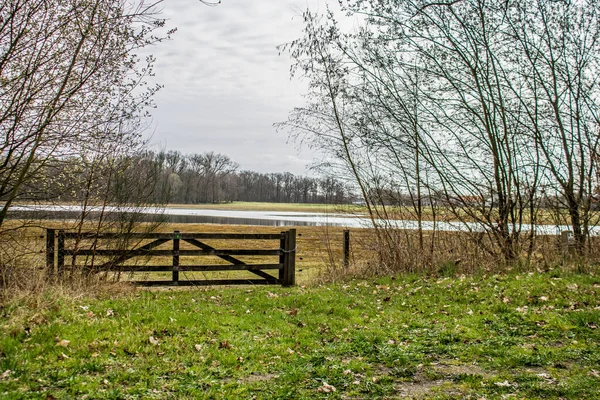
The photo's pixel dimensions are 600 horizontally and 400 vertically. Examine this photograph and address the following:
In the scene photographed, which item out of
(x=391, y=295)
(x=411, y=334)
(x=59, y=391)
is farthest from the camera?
(x=391, y=295)

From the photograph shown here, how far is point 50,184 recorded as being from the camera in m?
7.77

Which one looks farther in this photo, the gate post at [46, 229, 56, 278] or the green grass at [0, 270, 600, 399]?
the gate post at [46, 229, 56, 278]

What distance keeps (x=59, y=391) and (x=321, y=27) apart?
1125cm

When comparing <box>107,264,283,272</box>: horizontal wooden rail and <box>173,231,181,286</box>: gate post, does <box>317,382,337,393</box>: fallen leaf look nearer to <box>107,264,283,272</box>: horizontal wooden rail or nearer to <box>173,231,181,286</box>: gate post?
<box>107,264,283,272</box>: horizontal wooden rail

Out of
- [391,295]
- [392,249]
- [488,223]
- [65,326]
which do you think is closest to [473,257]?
[488,223]

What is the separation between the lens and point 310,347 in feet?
18.3

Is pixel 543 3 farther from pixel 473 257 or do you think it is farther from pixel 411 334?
pixel 411 334

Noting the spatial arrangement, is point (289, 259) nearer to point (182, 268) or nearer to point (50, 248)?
point (182, 268)

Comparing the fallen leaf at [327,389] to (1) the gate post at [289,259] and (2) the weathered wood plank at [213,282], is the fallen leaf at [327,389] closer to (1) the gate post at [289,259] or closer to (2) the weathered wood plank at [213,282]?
(2) the weathered wood plank at [213,282]

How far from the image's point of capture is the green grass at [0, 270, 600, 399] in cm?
414

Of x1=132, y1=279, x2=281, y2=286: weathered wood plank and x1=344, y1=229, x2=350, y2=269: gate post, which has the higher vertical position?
x1=344, y1=229, x2=350, y2=269: gate post

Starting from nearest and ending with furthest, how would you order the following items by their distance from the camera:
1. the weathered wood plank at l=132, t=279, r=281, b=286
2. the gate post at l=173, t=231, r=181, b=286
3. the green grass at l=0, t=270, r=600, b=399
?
the green grass at l=0, t=270, r=600, b=399, the weathered wood plank at l=132, t=279, r=281, b=286, the gate post at l=173, t=231, r=181, b=286

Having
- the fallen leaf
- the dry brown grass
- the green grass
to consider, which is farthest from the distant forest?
the fallen leaf

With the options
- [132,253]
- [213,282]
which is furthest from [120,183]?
[213,282]
